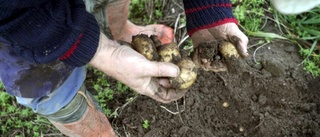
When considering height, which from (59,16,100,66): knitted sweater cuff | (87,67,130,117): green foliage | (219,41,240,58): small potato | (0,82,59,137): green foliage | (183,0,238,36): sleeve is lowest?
(0,82,59,137): green foliage

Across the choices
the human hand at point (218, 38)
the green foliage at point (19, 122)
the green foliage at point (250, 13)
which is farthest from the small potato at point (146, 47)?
the green foliage at point (250, 13)

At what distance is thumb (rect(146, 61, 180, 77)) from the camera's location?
1521 millimetres

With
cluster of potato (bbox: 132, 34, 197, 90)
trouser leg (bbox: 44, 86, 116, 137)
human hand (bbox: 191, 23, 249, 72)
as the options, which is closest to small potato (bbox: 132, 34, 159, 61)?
cluster of potato (bbox: 132, 34, 197, 90)

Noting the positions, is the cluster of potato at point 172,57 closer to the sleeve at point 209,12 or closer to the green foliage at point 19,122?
the sleeve at point 209,12

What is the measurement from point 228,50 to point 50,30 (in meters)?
0.79

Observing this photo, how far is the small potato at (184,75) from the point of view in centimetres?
166

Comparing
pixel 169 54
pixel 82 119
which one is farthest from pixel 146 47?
pixel 82 119

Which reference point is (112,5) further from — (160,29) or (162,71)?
(162,71)

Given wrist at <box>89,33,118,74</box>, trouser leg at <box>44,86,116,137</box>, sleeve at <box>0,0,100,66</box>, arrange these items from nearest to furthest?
sleeve at <box>0,0,100,66</box> → wrist at <box>89,33,118,74</box> → trouser leg at <box>44,86,116,137</box>

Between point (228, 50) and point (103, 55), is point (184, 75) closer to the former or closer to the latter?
point (228, 50)

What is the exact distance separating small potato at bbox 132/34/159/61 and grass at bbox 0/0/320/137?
0.55 metres

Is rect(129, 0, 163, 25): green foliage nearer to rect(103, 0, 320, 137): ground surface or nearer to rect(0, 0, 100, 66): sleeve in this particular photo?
rect(103, 0, 320, 137): ground surface

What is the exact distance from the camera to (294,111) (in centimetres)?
212

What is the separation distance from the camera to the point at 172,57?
1.75 m
